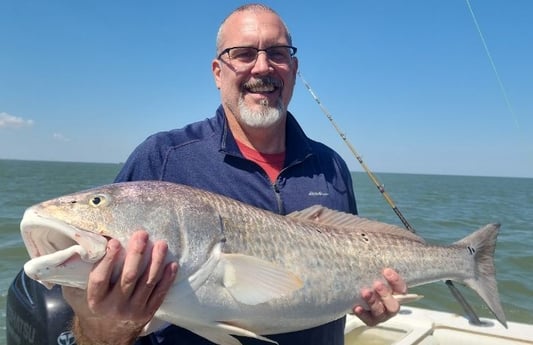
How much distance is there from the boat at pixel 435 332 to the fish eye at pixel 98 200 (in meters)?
4.45

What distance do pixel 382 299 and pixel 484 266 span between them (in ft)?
4.02

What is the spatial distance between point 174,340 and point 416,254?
1.66 meters

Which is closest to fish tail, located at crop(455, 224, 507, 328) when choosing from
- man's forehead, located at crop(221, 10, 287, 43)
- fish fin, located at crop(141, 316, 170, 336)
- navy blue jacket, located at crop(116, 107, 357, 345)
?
navy blue jacket, located at crop(116, 107, 357, 345)

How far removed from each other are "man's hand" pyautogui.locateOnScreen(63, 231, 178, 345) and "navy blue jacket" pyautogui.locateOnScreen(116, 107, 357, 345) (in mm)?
512

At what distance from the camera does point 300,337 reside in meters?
2.90

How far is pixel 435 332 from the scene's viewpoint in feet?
20.4

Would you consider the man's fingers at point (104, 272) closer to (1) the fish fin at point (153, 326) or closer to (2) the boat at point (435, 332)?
(1) the fish fin at point (153, 326)

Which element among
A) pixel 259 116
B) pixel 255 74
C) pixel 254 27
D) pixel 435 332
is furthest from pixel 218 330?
pixel 435 332

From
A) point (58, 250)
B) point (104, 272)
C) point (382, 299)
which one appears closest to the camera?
point (104, 272)

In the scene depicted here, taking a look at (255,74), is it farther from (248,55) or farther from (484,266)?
(484,266)

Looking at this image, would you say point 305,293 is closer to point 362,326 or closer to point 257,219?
point 257,219

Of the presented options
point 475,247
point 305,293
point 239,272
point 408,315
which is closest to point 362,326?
point 408,315

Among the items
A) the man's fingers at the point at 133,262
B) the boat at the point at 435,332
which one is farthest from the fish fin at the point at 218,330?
the boat at the point at 435,332

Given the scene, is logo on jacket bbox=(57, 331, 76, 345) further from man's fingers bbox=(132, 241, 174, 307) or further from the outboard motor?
man's fingers bbox=(132, 241, 174, 307)
